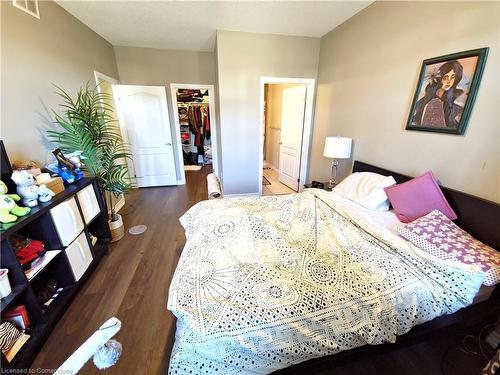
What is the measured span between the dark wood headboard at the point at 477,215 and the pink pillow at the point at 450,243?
0.21ft

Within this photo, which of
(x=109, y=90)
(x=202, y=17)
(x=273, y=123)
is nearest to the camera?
(x=202, y=17)

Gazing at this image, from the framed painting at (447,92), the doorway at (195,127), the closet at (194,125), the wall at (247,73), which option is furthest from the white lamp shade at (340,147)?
the closet at (194,125)

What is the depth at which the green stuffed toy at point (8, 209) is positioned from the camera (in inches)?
46.1

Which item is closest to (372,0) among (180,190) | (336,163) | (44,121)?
(336,163)

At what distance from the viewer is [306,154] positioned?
11.9 feet

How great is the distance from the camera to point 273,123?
5.64 m

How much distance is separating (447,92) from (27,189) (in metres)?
3.09

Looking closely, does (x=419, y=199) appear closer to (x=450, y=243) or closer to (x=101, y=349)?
(x=450, y=243)

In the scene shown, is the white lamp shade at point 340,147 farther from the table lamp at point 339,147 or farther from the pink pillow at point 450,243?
the pink pillow at point 450,243

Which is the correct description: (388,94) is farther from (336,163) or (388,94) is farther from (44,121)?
(44,121)

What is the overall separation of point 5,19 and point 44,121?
75cm

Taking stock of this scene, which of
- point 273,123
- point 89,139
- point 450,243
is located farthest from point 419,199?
point 273,123

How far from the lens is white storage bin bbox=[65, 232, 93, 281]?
1628mm

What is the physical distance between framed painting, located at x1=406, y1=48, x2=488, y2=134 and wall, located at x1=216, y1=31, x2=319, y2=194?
6.09 feet
